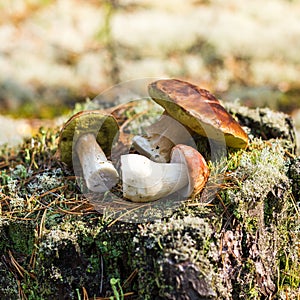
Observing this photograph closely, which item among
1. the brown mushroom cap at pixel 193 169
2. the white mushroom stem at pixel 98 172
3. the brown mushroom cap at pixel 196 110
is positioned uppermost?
the brown mushroom cap at pixel 196 110

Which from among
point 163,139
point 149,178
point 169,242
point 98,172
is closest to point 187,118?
point 163,139

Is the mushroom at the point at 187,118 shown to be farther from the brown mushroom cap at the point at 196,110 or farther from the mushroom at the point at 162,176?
the mushroom at the point at 162,176

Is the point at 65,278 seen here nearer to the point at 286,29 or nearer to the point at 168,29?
the point at 168,29

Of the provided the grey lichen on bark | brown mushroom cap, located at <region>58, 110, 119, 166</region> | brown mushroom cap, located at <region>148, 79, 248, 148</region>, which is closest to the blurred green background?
brown mushroom cap, located at <region>58, 110, 119, 166</region>

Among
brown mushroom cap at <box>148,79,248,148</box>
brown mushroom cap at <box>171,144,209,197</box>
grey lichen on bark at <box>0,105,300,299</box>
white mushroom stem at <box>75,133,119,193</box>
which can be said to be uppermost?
brown mushroom cap at <box>148,79,248,148</box>

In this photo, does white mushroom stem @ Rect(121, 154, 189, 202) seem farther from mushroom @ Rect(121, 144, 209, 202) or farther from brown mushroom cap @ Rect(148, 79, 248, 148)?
brown mushroom cap @ Rect(148, 79, 248, 148)

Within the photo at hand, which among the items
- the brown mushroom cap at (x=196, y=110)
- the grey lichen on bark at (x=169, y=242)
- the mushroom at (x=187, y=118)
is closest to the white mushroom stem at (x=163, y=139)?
the mushroom at (x=187, y=118)
